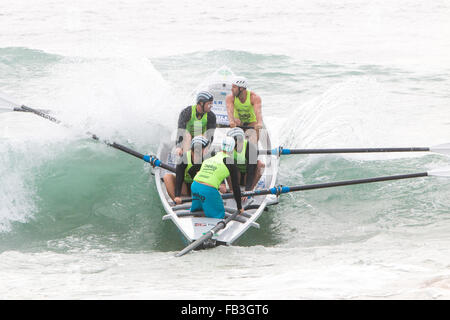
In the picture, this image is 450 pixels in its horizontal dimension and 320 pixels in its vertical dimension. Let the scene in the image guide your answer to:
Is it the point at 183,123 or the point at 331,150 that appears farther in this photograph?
the point at 331,150

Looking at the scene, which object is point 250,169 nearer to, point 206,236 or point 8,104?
point 206,236

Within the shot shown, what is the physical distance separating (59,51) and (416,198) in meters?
16.0

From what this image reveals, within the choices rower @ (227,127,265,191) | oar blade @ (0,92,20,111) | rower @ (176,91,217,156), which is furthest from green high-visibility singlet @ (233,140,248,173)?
oar blade @ (0,92,20,111)

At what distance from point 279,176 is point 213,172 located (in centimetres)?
336

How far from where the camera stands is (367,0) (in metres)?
28.6

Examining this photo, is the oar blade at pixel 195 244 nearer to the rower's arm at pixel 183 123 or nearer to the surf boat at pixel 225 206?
the surf boat at pixel 225 206

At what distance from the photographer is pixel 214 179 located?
6.70 m

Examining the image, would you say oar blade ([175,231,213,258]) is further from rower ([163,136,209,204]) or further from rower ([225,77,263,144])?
rower ([225,77,263,144])

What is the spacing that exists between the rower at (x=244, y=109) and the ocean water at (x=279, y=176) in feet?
4.30

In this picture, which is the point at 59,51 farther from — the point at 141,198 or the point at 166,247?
the point at 166,247

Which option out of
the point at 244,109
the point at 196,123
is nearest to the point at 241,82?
the point at 244,109

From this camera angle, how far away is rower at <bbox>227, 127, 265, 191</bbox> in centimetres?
739

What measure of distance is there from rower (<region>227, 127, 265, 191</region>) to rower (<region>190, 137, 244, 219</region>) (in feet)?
1.58

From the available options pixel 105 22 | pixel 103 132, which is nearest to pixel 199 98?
pixel 103 132
